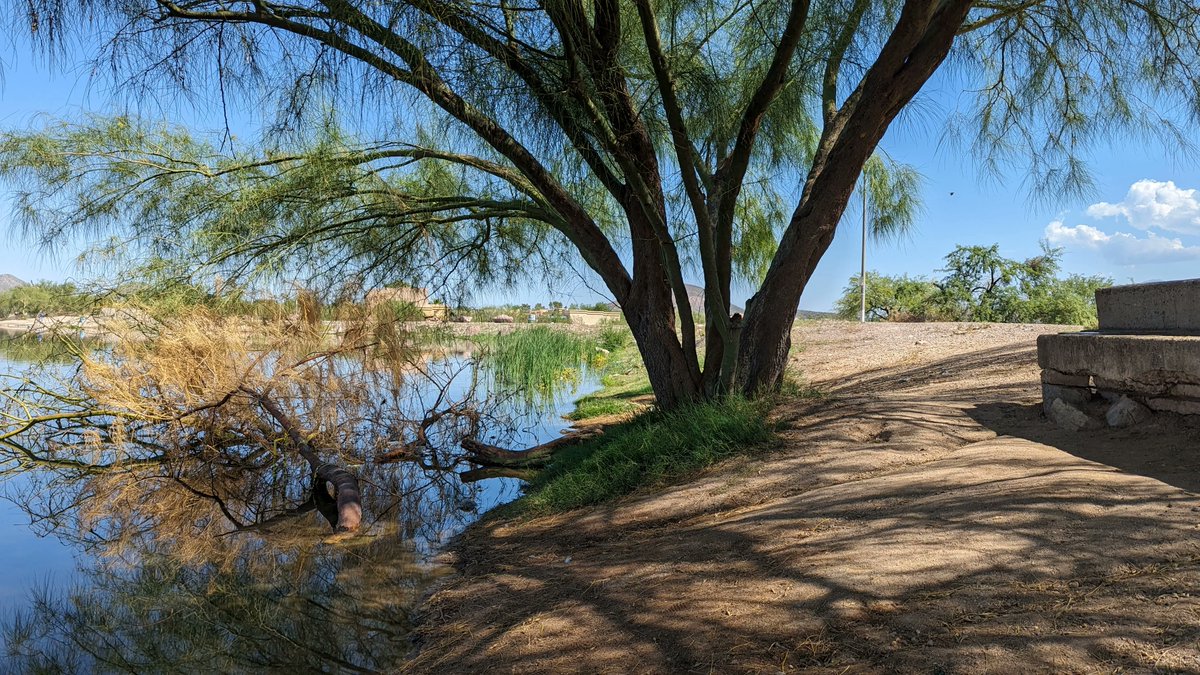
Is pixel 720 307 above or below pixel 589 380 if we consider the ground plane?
above

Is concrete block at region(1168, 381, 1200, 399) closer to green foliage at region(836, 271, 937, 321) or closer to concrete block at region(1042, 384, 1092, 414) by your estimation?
concrete block at region(1042, 384, 1092, 414)

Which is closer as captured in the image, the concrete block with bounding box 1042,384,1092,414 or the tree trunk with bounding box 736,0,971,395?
the concrete block with bounding box 1042,384,1092,414

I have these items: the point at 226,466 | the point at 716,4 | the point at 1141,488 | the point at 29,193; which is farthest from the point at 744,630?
the point at 29,193

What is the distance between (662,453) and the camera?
6.35 metres

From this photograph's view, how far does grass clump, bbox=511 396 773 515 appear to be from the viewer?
6102 millimetres

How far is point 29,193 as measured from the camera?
7.45m

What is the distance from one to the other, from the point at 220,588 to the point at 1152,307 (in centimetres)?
658

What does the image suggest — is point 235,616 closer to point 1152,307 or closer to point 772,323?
point 772,323

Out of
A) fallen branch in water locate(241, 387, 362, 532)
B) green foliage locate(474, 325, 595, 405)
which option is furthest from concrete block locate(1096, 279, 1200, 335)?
green foliage locate(474, 325, 595, 405)

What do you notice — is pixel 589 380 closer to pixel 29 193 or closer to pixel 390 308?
pixel 390 308

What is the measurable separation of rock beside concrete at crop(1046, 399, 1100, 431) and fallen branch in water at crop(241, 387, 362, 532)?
5453 millimetres

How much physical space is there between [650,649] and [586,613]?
644 mm

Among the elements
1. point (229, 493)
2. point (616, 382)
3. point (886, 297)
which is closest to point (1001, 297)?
point (886, 297)

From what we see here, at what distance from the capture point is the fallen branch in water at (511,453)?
9.11 m
